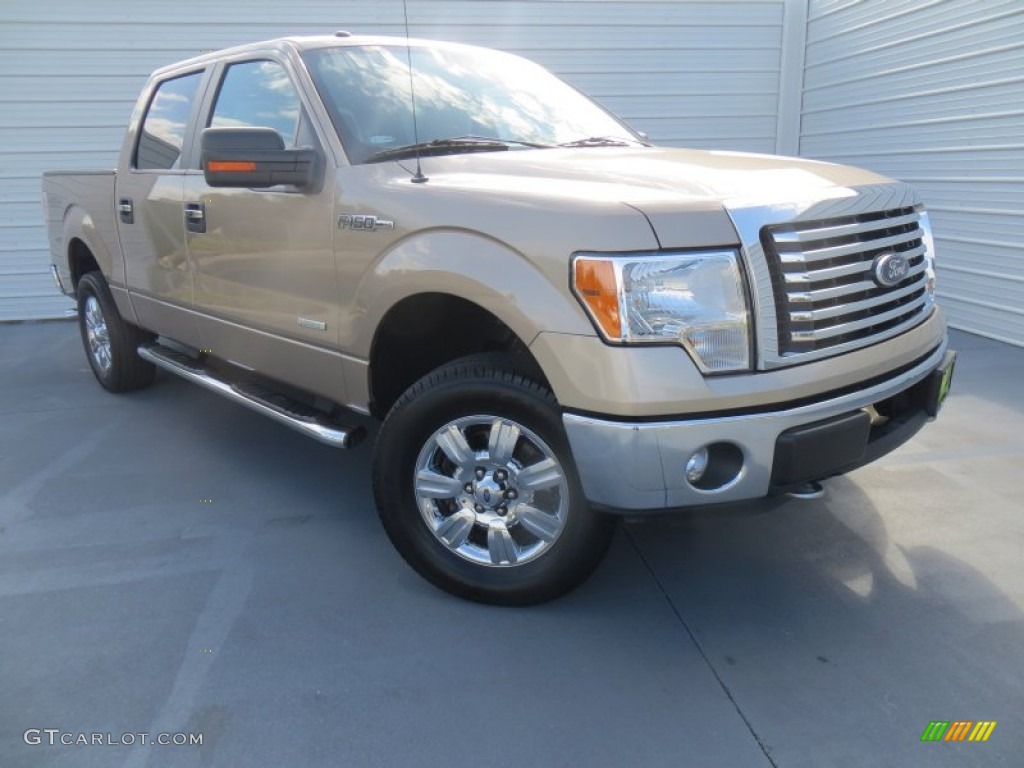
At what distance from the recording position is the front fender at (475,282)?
241cm

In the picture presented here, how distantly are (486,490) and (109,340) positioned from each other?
152 inches

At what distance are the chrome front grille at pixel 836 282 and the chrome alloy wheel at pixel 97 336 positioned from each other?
4.74 metres

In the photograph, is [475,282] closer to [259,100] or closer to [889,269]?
[889,269]

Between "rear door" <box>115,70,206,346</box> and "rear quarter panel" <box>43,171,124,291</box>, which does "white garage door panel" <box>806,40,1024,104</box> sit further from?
"rear quarter panel" <box>43,171,124,291</box>

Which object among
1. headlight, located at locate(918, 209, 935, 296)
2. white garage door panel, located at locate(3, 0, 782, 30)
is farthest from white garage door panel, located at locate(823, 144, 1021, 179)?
headlight, located at locate(918, 209, 935, 296)

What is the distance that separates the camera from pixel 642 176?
2666 mm

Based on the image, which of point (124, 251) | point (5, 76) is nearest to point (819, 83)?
point (124, 251)

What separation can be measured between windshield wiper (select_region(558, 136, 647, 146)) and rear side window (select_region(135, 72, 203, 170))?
7.19 feet

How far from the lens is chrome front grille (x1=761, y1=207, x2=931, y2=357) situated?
7.70 ft

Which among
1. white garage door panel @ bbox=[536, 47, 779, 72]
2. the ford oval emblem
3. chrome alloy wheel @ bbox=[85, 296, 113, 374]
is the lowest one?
chrome alloy wheel @ bbox=[85, 296, 113, 374]

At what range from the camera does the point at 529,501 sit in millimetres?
2756

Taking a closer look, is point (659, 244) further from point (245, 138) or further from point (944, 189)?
point (944, 189)

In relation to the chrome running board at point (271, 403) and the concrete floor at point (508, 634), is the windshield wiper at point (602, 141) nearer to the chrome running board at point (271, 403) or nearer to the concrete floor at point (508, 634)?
the chrome running board at point (271, 403)

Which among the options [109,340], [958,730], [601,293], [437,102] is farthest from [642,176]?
[109,340]
